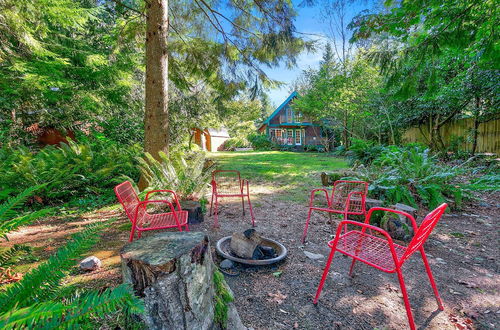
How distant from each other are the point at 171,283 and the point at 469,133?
38.1ft

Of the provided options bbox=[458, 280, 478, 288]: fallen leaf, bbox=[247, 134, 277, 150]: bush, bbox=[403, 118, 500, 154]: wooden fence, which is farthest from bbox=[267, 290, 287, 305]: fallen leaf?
bbox=[247, 134, 277, 150]: bush

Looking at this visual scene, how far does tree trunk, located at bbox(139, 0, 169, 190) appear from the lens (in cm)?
425

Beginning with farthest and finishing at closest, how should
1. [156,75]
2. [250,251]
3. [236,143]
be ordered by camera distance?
1. [236,143]
2. [156,75]
3. [250,251]

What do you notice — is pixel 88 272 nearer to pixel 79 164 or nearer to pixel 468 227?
pixel 79 164

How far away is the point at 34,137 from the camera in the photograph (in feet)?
24.0

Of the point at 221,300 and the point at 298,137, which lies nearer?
the point at 221,300

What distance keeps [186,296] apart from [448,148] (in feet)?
40.0

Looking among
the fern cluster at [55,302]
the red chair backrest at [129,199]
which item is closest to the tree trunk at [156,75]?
the red chair backrest at [129,199]

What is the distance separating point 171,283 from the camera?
1292 mm

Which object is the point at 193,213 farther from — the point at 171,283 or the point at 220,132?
the point at 220,132

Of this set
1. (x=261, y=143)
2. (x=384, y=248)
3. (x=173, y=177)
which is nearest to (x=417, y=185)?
(x=384, y=248)

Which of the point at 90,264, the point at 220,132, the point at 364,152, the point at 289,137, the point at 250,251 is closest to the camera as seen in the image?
the point at 90,264

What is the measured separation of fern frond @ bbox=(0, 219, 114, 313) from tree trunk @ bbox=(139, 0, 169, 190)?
3319 millimetres

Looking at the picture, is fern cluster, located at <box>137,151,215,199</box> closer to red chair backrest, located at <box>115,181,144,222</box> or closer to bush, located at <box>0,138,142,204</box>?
bush, located at <box>0,138,142,204</box>
